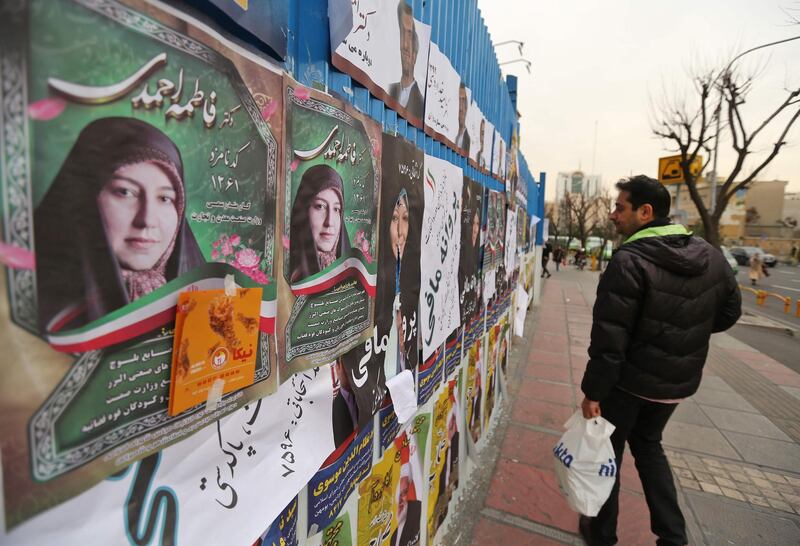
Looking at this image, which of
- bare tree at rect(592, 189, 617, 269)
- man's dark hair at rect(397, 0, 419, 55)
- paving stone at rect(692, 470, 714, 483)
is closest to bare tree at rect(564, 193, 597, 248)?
bare tree at rect(592, 189, 617, 269)

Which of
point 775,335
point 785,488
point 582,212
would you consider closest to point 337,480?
point 785,488

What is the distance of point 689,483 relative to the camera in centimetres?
334

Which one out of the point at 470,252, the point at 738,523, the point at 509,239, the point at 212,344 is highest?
the point at 509,239

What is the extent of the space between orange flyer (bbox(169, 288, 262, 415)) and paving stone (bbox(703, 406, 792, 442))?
5349 millimetres

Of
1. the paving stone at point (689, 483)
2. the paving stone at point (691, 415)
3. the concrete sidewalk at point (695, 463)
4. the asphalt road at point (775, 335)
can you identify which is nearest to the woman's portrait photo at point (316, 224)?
the concrete sidewalk at point (695, 463)

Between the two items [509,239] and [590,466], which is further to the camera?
[509,239]

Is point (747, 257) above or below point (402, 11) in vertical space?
below

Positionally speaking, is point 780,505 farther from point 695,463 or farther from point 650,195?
point 650,195

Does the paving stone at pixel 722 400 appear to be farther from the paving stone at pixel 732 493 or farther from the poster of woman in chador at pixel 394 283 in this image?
the poster of woman in chador at pixel 394 283

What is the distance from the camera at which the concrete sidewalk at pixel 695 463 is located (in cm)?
281

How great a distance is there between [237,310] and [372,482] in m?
1.06

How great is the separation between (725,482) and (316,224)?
4160 millimetres

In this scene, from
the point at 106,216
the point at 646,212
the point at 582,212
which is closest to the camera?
the point at 106,216

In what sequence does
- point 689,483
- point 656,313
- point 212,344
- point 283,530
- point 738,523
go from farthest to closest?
point 689,483
point 738,523
point 656,313
point 283,530
point 212,344
